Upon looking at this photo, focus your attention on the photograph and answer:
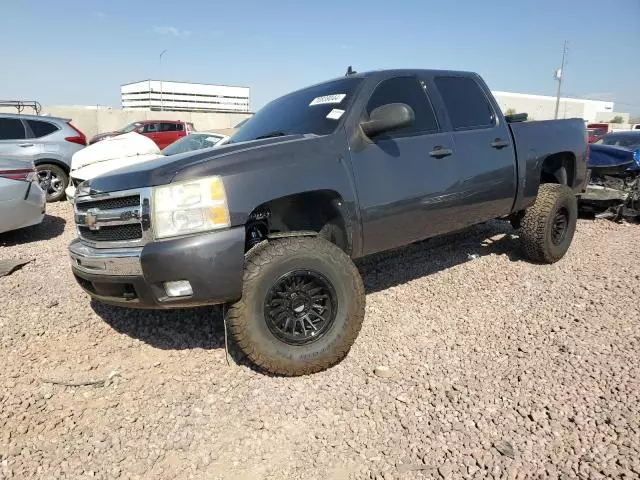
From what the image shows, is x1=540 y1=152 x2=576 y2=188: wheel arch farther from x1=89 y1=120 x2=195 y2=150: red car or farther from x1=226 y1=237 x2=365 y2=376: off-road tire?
x1=89 y1=120 x2=195 y2=150: red car

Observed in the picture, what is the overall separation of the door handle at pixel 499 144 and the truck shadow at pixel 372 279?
53.7 inches

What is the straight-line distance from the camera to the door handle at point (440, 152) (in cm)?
361

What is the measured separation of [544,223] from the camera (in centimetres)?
466

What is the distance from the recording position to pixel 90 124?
28078 millimetres

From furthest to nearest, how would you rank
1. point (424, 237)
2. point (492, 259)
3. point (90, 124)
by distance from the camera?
point (90, 124), point (492, 259), point (424, 237)

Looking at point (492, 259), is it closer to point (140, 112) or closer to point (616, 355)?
point (616, 355)

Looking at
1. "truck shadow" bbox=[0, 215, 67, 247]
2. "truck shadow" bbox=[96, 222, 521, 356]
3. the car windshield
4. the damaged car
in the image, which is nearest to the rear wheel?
"truck shadow" bbox=[0, 215, 67, 247]

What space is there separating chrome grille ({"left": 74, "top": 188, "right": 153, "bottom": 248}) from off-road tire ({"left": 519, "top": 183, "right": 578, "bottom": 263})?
379 cm

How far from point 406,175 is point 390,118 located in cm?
49

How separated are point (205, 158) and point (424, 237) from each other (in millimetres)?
1884

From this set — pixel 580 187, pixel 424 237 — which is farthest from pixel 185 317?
pixel 580 187

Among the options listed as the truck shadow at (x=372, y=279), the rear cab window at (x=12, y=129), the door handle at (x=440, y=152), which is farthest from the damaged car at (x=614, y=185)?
the rear cab window at (x=12, y=129)

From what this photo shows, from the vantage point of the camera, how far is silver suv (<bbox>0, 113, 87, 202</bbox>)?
865 centimetres

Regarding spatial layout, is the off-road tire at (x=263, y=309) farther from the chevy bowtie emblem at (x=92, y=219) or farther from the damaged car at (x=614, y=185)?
the damaged car at (x=614, y=185)
